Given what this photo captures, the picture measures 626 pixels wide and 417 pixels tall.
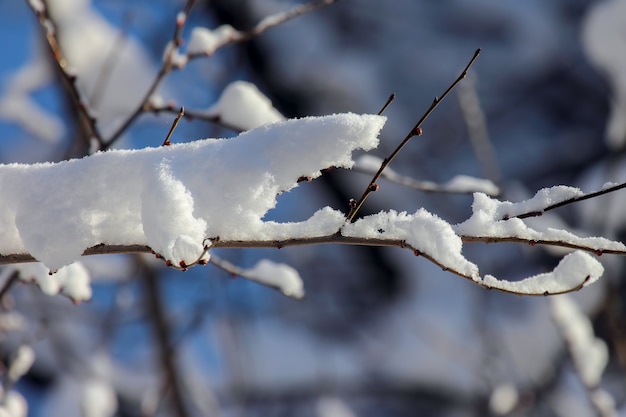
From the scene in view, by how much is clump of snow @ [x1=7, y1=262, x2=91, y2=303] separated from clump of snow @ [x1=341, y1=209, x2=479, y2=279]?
0.47 m

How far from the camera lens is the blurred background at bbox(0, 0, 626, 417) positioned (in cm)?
271

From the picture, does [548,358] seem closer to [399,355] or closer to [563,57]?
[399,355]

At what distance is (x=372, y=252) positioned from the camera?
337 cm

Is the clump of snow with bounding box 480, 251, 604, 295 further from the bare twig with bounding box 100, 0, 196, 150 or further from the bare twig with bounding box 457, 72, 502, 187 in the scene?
the bare twig with bounding box 457, 72, 502, 187

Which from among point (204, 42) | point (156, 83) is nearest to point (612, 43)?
point (204, 42)

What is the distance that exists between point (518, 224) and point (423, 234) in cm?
9

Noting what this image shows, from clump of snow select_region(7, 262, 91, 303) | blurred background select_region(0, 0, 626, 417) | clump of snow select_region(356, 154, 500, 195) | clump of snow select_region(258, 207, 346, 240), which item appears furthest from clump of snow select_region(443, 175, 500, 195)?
blurred background select_region(0, 0, 626, 417)

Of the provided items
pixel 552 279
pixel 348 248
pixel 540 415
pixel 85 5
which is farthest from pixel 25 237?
pixel 348 248

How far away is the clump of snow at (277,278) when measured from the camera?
0.92 meters

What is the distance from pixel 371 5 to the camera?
11.7ft

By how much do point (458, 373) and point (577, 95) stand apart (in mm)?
1724

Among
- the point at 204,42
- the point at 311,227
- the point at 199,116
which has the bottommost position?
the point at 311,227

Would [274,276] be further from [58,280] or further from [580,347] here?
[580,347]

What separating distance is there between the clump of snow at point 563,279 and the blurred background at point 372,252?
1827mm
